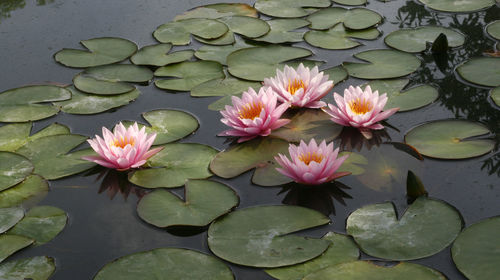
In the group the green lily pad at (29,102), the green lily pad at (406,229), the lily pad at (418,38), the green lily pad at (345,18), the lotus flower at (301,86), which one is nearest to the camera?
the green lily pad at (406,229)

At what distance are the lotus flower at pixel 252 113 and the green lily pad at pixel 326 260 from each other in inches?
31.8

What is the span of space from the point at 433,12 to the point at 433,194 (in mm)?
2133

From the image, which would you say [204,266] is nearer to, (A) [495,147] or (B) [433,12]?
(A) [495,147]

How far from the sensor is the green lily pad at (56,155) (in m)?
2.75

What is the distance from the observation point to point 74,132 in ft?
10.1

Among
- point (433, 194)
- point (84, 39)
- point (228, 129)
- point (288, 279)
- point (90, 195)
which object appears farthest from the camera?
point (84, 39)

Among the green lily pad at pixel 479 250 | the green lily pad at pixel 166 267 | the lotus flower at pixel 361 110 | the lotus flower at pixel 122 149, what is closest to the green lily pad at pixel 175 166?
the lotus flower at pixel 122 149

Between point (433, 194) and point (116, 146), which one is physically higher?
point (116, 146)

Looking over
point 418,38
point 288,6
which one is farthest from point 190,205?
point 288,6

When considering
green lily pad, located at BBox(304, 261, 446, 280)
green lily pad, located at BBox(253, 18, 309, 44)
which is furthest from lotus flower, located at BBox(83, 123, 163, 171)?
green lily pad, located at BBox(253, 18, 309, 44)

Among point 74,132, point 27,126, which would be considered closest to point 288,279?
point 74,132

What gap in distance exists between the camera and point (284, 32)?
13.2ft

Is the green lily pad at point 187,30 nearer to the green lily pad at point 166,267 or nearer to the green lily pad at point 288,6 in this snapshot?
the green lily pad at point 288,6

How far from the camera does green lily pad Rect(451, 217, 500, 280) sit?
6.61 feet
